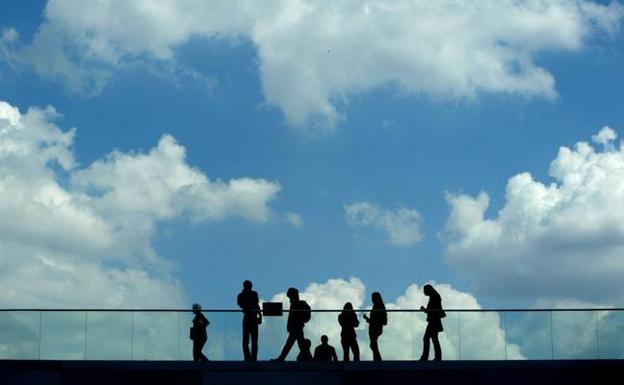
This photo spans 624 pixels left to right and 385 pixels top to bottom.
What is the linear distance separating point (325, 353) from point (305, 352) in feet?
1.61

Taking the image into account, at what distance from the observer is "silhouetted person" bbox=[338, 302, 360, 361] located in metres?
44.9

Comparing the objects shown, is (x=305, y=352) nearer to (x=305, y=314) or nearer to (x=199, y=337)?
(x=305, y=314)

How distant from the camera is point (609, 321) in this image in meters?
45.2

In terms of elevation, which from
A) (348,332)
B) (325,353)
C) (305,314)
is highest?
(305,314)

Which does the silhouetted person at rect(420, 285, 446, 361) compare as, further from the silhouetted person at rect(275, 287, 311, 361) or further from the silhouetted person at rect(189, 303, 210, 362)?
the silhouetted person at rect(189, 303, 210, 362)

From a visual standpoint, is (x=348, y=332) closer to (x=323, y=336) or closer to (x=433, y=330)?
(x=323, y=336)

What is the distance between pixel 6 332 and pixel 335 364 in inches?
324

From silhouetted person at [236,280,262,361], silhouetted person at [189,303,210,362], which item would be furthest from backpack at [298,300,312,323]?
silhouetted person at [189,303,210,362]

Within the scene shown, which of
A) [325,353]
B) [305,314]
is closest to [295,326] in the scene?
[305,314]

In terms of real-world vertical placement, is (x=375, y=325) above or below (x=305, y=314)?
below

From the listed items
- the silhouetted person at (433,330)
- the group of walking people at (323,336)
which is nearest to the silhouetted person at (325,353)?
the group of walking people at (323,336)

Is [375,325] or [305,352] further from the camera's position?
[305,352]

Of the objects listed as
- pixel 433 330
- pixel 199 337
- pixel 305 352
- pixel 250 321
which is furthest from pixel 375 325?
pixel 199 337

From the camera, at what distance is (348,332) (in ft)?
148
